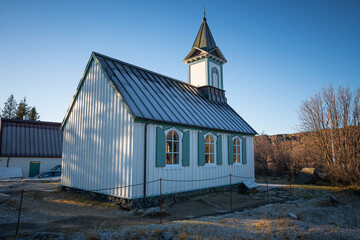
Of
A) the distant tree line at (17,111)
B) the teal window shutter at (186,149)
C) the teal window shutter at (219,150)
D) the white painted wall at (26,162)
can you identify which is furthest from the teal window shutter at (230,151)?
the distant tree line at (17,111)

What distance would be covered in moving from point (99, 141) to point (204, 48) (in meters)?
11.5

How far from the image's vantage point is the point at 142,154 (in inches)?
396

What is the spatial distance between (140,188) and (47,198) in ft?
17.6

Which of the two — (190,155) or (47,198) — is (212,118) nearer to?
(190,155)

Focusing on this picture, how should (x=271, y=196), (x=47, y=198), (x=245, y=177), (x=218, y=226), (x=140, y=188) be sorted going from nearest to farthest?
1. (x=218, y=226)
2. (x=140, y=188)
3. (x=47, y=198)
4. (x=271, y=196)
5. (x=245, y=177)

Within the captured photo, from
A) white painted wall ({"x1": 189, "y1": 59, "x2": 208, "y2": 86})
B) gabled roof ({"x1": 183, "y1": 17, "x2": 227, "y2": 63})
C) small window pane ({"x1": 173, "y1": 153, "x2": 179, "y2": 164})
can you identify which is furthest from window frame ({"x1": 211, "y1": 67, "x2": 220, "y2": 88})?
small window pane ({"x1": 173, "y1": 153, "x2": 179, "y2": 164})

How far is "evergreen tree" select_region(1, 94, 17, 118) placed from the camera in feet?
172

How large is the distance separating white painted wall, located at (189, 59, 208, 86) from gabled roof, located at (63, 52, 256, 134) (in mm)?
1425

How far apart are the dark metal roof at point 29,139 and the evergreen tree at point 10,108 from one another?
3452cm

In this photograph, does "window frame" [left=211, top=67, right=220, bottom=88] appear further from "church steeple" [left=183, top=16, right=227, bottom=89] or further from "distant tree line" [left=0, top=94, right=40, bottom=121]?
"distant tree line" [left=0, top=94, right=40, bottom=121]

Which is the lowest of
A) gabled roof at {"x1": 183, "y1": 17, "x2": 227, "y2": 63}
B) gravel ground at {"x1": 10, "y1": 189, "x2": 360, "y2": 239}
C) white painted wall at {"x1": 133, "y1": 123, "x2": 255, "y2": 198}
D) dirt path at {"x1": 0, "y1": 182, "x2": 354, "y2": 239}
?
dirt path at {"x1": 0, "y1": 182, "x2": 354, "y2": 239}

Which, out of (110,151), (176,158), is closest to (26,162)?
(110,151)

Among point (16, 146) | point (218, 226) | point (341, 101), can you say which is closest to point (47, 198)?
point (218, 226)

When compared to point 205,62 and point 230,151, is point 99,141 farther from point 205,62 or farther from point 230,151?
point 205,62
